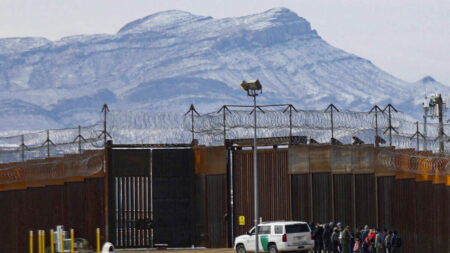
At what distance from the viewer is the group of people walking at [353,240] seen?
41406 mm

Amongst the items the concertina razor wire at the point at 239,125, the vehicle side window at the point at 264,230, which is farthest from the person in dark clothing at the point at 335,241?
the concertina razor wire at the point at 239,125

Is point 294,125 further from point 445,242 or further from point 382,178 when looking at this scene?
point 445,242

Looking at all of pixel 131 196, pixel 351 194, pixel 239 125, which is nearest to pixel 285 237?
pixel 351 194

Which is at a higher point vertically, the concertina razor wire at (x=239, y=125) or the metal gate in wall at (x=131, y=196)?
the concertina razor wire at (x=239, y=125)

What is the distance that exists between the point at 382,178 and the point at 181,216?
1172 cm

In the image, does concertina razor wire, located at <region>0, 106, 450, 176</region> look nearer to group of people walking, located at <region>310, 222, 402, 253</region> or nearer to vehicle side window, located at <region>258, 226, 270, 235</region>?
group of people walking, located at <region>310, 222, 402, 253</region>

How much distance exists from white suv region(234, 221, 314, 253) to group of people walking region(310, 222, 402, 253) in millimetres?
1449

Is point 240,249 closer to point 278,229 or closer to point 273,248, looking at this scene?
point 273,248

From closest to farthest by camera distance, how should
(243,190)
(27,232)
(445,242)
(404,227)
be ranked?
1. (445,242)
2. (404,227)
3. (27,232)
4. (243,190)

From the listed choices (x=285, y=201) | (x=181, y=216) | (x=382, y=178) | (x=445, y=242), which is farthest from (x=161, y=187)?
(x=445, y=242)

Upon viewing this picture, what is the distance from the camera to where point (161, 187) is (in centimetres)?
5334

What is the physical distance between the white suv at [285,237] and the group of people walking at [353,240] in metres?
1.45

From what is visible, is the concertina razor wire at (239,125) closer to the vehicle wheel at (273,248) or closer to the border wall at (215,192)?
the border wall at (215,192)

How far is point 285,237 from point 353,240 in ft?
14.8
